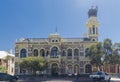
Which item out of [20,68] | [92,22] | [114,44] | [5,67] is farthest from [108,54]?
[5,67]

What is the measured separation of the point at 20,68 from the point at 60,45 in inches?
460

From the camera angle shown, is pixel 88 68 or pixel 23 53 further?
pixel 23 53

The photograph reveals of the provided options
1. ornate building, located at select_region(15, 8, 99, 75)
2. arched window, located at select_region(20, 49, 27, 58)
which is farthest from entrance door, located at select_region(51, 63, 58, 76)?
arched window, located at select_region(20, 49, 27, 58)

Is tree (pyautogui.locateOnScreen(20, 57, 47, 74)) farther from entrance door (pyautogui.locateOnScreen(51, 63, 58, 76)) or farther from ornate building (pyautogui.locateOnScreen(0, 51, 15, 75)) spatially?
ornate building (pyautogui.locateOnScreen(0, 51, 15, 75))

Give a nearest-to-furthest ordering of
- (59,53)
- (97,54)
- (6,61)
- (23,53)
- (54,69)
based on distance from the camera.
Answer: (97,54) → (59,53) → (54,69) → (23,53) → (6,61)

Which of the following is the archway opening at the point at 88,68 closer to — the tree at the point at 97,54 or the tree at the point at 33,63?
the tree at the point at 97,54

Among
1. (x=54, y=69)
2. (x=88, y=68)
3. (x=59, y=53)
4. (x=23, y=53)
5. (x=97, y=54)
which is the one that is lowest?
(x=54, y=69)

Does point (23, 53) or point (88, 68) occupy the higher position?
point (23, 53)

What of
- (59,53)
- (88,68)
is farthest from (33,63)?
(88,68)

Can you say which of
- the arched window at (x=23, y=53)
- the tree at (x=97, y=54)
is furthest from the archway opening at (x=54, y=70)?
the tree at (x=97, y=54)

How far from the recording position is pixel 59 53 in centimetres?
7069

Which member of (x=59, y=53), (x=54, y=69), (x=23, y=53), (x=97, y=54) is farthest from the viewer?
(x=23, y=53)

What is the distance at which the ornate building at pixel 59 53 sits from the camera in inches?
2783

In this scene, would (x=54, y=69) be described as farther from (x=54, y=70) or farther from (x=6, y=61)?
(x=6, y=61)
